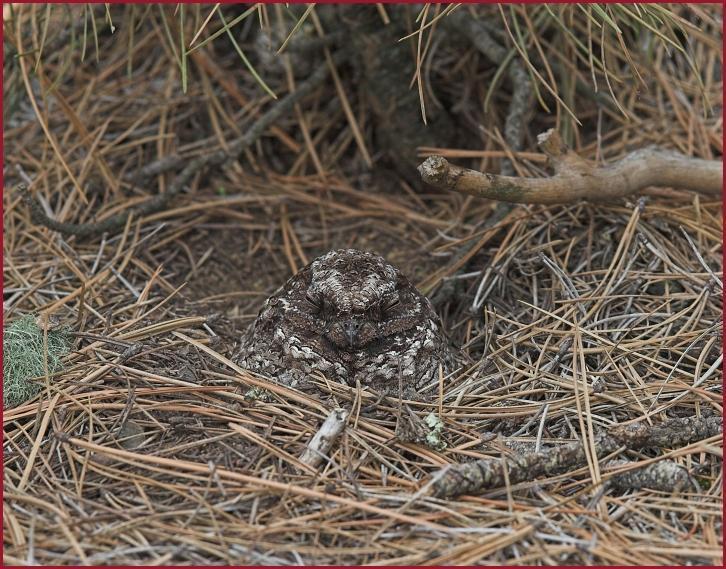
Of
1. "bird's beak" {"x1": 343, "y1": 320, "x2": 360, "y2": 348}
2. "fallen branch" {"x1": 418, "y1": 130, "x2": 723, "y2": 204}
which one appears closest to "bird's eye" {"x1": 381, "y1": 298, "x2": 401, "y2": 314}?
"bird's beak" {"x1": 343, "y1": 320, "x2": 360, "y2": 348}

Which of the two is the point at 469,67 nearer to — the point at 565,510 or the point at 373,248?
the point at 373,248

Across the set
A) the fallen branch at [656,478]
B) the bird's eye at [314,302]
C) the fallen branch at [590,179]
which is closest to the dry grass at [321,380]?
the fallen branch at [656,478]

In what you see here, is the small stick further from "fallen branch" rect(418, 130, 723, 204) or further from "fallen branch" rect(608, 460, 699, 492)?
"fallen branch" rect(418, 130, 723, 204)

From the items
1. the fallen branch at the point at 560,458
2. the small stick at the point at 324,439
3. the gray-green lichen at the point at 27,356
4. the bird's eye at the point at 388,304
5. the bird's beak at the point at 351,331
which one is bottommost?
the fallen branch at the point at 560,458

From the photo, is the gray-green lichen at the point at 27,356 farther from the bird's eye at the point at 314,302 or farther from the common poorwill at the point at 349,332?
the bird's eye at the point at 314,302

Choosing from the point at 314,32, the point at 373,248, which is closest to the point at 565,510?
the point at 373,248

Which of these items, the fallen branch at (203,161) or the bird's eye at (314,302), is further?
the fallen branch at (203,161)
